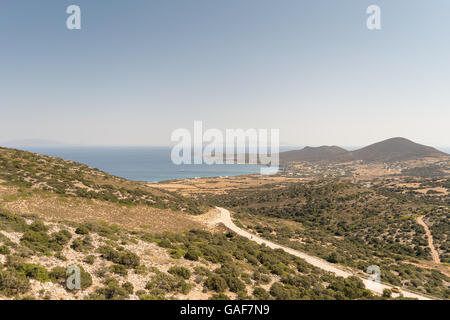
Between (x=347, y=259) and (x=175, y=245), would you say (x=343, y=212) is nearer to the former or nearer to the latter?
(x=347, y=259)

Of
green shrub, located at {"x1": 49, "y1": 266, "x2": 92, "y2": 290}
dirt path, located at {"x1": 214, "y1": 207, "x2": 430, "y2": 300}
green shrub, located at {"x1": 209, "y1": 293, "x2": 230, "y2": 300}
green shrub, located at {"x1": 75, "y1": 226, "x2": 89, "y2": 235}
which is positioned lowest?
dirt path, located at {"x1": 214, "y1": 207, "x2": 430, "y2": 300}

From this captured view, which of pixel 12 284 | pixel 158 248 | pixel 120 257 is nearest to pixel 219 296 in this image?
pixel 120 257

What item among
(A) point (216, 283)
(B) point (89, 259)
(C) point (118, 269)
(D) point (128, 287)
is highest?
(B) point (89, 259)

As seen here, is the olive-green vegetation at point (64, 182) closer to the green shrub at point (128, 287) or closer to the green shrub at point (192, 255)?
the green shrub at point (192, 255)

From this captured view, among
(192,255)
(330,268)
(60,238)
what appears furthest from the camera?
(330,268)

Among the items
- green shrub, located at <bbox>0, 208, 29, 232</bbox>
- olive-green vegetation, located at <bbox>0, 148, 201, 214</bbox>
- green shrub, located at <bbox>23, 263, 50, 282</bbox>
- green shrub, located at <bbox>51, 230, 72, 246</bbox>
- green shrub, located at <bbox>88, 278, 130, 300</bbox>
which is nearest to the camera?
green shrub, located at <bbox>23, 263, 50, 282</bbox>

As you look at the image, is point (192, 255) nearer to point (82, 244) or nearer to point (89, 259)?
point (89, 259)

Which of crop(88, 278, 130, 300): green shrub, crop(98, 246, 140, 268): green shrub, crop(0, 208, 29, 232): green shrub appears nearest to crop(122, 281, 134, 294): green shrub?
crop(88, 278, 130, 300): green shrub

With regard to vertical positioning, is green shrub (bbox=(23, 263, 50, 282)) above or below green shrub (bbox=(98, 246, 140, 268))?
above

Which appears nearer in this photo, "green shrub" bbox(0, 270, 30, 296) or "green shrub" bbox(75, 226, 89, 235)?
"green shrub" bbox(0, 270, 30, 296)

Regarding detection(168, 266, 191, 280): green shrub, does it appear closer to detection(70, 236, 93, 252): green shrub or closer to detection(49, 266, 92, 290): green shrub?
detection(49, 266, 92, 290): green shrub

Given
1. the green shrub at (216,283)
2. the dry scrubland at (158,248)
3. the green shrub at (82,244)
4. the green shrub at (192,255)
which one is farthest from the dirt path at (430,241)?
the green shrub at (82,244)

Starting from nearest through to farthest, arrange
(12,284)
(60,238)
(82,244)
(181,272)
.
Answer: (12,284) → (181,272) → (60,238) → (82,244)
